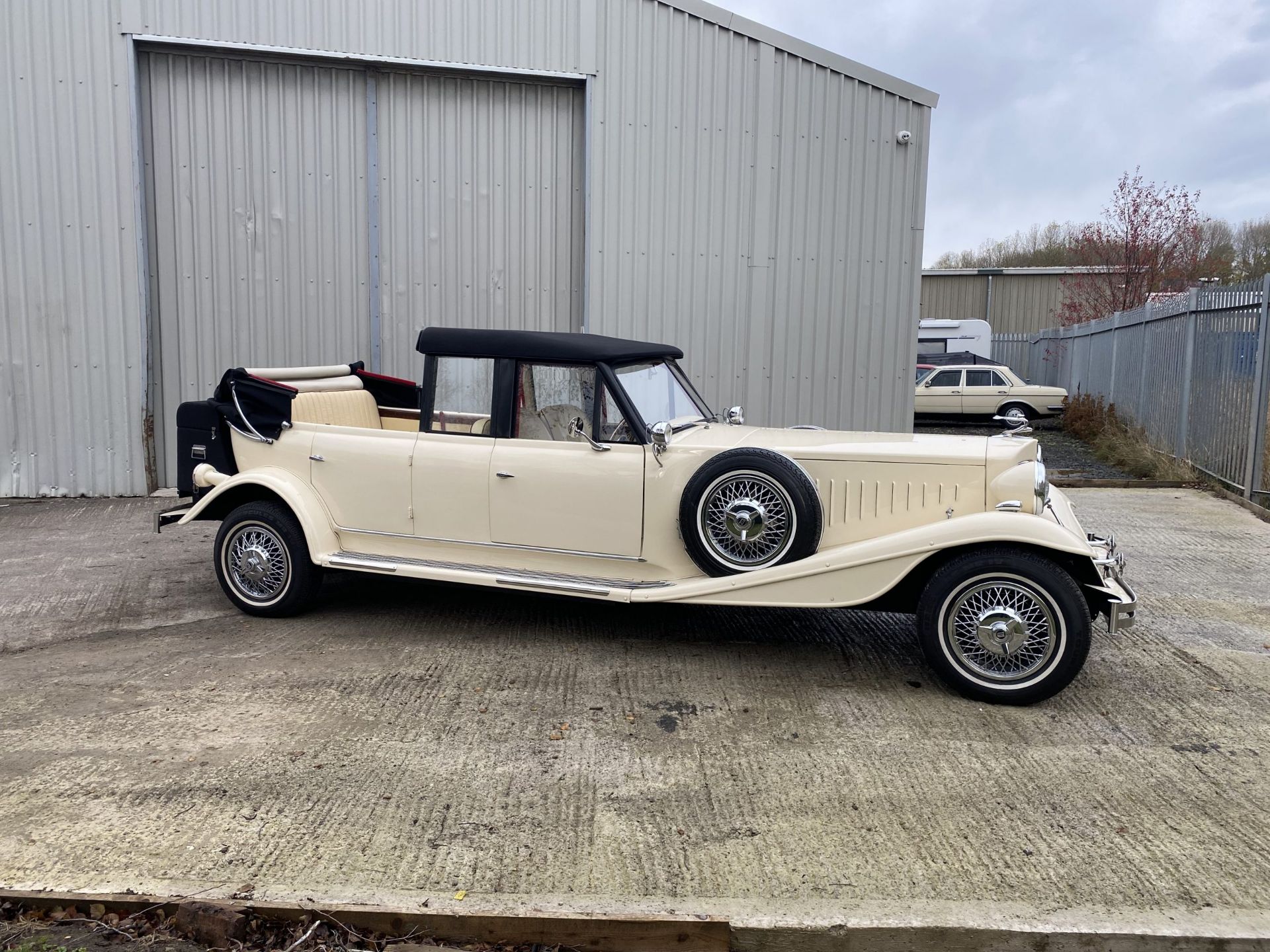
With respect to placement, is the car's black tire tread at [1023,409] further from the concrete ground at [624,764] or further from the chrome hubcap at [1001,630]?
the chrome hubcap at [1001,630]

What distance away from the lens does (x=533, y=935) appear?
9.91 feet

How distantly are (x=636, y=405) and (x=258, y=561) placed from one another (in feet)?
8.17

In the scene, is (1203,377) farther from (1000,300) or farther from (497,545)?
(1000,300)

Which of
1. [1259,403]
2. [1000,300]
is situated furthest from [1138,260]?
[1259,403]

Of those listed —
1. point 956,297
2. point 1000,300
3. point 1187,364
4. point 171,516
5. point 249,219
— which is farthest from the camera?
point 956,297

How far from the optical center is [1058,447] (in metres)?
16.5

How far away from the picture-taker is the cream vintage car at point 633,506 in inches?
187

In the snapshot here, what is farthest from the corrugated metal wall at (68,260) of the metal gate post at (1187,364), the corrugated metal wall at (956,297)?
the corrugated metal wall at (956,297)

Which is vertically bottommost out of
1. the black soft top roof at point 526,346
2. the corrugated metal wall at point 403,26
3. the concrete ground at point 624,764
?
the concrete ground at point 624,764

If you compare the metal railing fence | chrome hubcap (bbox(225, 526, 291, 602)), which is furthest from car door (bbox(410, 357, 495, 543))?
the metal railing fence

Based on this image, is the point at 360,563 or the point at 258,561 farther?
the point at 258,561

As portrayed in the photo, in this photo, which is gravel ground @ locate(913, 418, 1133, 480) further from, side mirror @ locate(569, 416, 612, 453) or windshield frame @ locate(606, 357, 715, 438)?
side mirror @ locate(569, 416, 612, 453)

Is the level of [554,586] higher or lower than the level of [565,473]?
lower

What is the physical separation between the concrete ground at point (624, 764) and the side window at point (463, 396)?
1.22 m
